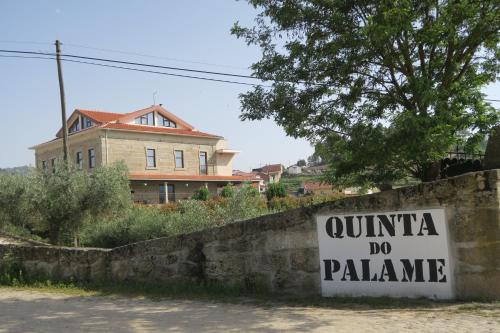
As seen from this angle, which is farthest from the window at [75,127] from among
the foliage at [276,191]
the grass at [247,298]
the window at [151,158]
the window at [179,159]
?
the grass at [247,298]

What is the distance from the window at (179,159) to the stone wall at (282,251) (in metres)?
37.6

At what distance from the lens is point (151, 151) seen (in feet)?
153

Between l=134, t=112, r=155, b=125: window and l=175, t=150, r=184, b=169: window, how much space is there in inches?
150

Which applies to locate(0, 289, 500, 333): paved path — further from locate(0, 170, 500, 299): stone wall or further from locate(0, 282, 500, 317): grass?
locate(0, 170, 500, 299): stone wall

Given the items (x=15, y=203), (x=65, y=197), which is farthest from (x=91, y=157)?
(x=65, y=197)

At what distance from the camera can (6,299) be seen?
28.7ft

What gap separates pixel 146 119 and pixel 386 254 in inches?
1711

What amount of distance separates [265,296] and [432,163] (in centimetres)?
332

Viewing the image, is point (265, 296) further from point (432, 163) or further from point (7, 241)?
point (7, 241)

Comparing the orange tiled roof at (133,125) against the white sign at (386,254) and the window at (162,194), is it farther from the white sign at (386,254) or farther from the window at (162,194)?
the white sign at (386,254)

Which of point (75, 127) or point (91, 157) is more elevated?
point (75, 127)

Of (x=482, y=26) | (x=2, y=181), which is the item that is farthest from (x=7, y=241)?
(x=482, y=26)

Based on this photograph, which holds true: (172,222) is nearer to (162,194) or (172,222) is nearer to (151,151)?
(162,194)

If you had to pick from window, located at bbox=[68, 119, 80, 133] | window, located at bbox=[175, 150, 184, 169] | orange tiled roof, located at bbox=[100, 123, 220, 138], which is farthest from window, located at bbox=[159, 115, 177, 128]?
window, located at bbox=[68, 119, 80, 133]
